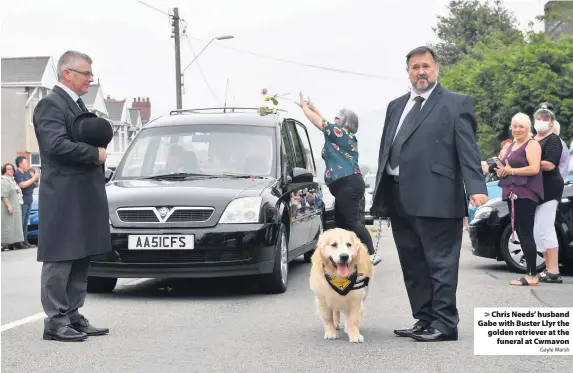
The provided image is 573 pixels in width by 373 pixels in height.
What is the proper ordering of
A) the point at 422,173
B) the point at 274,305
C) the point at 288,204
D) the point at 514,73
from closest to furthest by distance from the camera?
1. the point at 422,173
2. the point at 274,305
3. the point at 288,204
4. the point at 514,73

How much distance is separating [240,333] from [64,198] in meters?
1.60

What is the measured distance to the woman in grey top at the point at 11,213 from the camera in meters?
17.2

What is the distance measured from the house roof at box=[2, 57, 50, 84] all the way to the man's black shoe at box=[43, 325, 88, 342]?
51.0 metres

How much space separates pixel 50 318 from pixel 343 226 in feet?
12.6

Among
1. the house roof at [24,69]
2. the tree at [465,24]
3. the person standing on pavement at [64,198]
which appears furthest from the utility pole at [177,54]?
the tree at [465,24]

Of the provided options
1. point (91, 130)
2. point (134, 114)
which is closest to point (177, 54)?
point (91, 130)

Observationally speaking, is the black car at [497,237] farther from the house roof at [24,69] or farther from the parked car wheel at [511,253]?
the house roof at [24,69]

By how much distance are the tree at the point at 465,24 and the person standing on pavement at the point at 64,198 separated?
68.4 meters

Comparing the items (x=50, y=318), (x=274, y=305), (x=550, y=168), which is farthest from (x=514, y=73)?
(x=50, y=318)

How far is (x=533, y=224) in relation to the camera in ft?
31.7

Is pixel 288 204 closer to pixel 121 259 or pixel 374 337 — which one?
pixel 121 259

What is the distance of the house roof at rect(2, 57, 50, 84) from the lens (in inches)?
2186

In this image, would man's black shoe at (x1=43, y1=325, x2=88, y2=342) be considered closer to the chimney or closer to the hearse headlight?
the hearse headlight

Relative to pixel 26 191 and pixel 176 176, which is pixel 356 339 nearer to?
pixel 176 176
